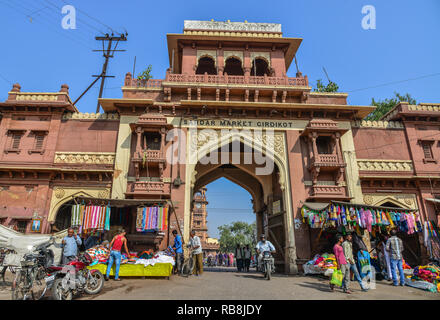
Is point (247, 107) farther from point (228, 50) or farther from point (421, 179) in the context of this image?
point (421, 179)

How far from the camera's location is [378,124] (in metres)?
15.8

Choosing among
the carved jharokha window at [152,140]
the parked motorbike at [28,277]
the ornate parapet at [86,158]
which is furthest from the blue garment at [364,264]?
the ornate parapet at [86,158]

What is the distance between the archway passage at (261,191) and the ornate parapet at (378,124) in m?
5.06

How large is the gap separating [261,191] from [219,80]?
301 inches

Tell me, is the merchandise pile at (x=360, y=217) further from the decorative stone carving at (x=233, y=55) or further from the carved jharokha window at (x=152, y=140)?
the decorative stone carving at (x=233, y=55)

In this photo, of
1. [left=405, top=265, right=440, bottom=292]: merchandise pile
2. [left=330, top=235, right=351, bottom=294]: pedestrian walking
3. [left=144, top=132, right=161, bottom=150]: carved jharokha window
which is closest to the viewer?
[left=330, top=235, right=351, bottom=294]: pedestrian walking

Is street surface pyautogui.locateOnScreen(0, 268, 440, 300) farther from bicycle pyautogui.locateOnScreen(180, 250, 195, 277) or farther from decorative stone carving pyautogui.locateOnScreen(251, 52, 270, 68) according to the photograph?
decorative stone carving pyautogui.locateOnScreen(251, 52, 270, 68)

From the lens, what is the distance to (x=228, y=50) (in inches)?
671

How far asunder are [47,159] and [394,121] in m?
18.7

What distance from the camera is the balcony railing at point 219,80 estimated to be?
15.1 meters

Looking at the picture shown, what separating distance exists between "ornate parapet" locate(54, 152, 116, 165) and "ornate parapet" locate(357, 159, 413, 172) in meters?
12.7

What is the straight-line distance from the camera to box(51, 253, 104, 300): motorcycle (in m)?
5.50

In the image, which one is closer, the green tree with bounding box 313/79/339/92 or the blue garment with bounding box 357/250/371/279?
the blue garment with bounding box 357/250/371/279

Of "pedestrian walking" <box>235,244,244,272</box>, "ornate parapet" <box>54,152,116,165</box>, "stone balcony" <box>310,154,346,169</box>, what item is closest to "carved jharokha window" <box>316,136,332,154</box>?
"stone balcony" <box>310,154,346,169</box>
